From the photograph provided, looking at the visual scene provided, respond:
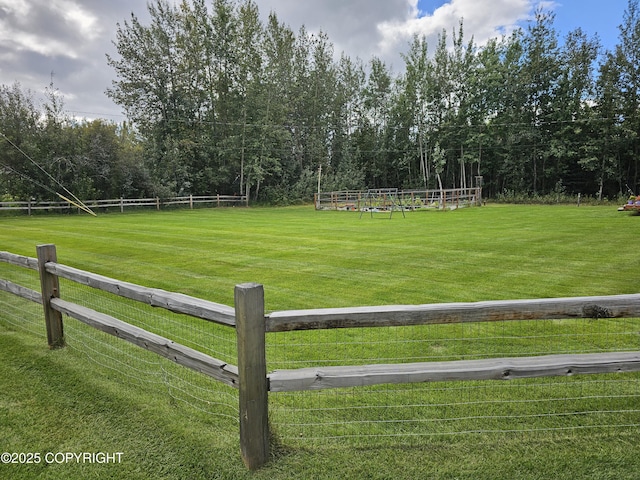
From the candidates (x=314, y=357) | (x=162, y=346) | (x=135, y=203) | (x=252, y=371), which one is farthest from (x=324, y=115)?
(x=252, y=371)

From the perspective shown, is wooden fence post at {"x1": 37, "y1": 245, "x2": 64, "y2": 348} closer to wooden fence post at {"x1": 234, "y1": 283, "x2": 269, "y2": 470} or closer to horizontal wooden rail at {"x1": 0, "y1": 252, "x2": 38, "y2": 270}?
horizontal wooden rail at {"x1": 0, "y1": 252, "x2": 38, "y2": 270}

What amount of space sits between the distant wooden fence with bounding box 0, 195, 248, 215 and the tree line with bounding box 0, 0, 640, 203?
2.82 feet

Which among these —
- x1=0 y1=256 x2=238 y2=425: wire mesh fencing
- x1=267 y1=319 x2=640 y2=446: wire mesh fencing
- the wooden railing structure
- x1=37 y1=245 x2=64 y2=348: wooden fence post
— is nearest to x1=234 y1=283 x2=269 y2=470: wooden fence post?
the wooden railing structure

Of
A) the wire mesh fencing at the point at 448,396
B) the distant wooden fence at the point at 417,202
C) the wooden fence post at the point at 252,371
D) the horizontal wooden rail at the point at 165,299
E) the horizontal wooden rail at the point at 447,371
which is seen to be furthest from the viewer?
the distant wooden fence at the point at 417,202

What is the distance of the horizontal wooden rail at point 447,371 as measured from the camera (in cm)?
218

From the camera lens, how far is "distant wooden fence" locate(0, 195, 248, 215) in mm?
22805

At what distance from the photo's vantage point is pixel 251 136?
114 ft

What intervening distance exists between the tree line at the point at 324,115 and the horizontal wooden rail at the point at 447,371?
26596mm

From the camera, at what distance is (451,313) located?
7.42 ft

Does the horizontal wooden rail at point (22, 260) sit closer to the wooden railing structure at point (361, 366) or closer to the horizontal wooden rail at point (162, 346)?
the horizontal wooden rail at point (162, 346)

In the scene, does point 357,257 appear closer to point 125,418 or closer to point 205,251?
point 205,251

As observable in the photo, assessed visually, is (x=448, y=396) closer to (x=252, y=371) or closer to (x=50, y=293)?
(x=252, y=371)

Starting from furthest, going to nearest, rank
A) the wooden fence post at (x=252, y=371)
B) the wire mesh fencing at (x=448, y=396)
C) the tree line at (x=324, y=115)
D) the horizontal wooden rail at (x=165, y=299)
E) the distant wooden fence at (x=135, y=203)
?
the tree line at (x=324, y=115), the distant wooden fence at (x=135, y=203), the wire mesh fencing at (x=448, y=396), the horizontal wooden rail at (x=165, y=299), the wooden fence post at (x=252, y=371)

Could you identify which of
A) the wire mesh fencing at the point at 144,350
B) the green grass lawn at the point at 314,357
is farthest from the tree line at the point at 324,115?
the wire mesh fencing at the point at 144,350
